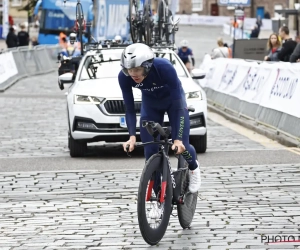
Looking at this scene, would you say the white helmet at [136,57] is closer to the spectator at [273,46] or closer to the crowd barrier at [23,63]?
the spectator at [273,46]

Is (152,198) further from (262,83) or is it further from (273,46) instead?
(273,46)

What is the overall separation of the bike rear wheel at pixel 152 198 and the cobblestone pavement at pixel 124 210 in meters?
0.14

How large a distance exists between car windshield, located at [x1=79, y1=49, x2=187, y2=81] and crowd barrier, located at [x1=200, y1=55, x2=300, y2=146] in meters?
1.89

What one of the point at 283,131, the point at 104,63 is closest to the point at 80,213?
the point at 104,63

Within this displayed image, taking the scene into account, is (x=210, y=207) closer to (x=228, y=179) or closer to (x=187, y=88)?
(x=228, y=179)

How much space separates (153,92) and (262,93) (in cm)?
1136

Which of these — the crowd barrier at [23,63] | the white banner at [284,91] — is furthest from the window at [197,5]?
the white banner at [284,91]

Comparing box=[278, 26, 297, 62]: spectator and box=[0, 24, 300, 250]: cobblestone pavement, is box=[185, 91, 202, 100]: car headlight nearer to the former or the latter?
box=[0, 24, 300, 250]: cobblestone pavement

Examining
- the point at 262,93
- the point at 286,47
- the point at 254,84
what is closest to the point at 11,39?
the point at 286,47

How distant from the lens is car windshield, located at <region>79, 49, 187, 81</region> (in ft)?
54.9

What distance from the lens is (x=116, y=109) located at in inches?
607

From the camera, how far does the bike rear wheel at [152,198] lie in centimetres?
803

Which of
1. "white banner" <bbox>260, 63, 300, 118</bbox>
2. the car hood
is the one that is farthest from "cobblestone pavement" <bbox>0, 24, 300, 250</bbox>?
the car hood

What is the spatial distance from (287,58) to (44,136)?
6366 mm
